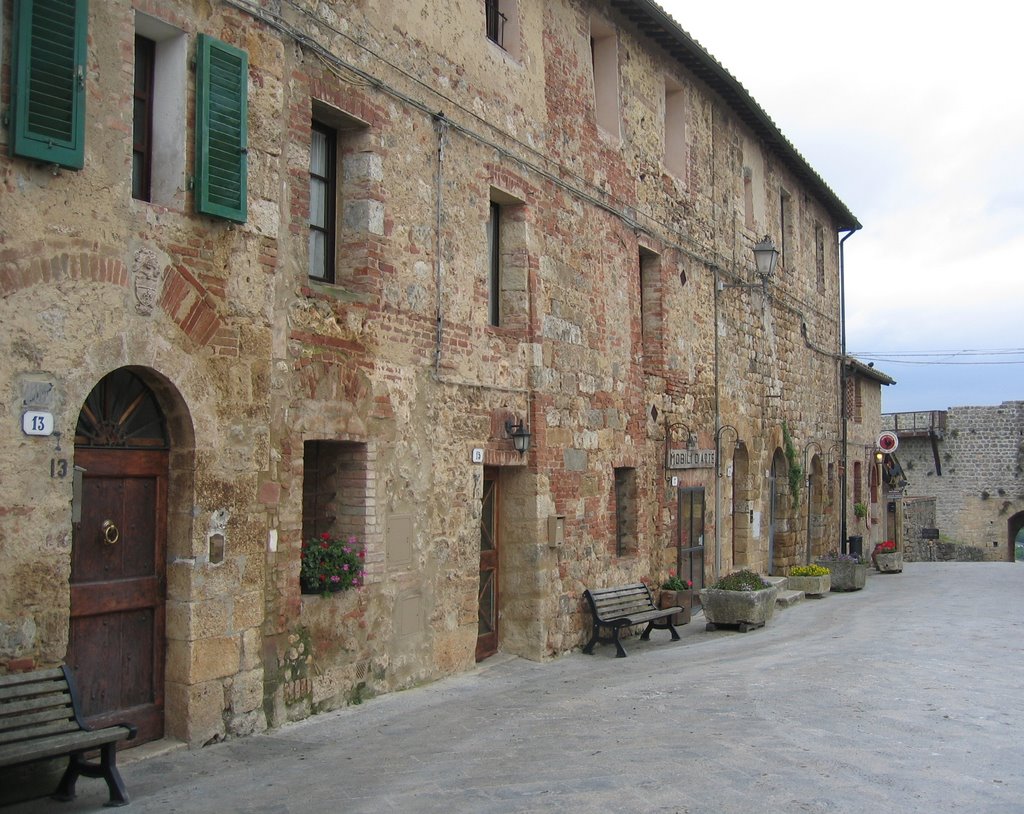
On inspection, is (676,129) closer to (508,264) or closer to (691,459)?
(691,459)

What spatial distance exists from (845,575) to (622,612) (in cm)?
783

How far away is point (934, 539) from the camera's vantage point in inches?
1334

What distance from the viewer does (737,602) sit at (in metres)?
11.9

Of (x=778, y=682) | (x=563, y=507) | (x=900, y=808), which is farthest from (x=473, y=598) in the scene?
(x=900, y=808)

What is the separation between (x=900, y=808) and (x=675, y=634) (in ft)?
20.0

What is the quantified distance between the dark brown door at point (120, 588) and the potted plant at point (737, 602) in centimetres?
759

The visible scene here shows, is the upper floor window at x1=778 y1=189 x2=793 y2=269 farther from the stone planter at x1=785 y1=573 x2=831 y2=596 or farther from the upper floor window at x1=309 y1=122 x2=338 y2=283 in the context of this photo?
the upper floor window at x1=309 y1=122 x2=338 y2=283

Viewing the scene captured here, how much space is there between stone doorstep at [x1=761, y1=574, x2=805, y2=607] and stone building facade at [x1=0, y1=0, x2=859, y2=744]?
2.29m

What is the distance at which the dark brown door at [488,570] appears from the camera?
9711 mm

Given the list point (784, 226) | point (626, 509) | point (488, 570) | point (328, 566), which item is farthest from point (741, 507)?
point (328, 566)

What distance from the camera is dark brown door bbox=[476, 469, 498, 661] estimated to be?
31.9ft

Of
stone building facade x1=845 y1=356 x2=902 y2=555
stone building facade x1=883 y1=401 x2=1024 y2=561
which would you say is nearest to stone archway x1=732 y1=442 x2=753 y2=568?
stone building facade x1=845 y1=356 x2=902 y2=555

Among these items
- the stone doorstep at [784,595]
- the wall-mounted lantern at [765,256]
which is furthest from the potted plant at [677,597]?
the wall-mounted lantern at [765,256]

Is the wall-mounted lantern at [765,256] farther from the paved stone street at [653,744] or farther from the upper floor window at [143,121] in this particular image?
the upper floor window at [143,121]
